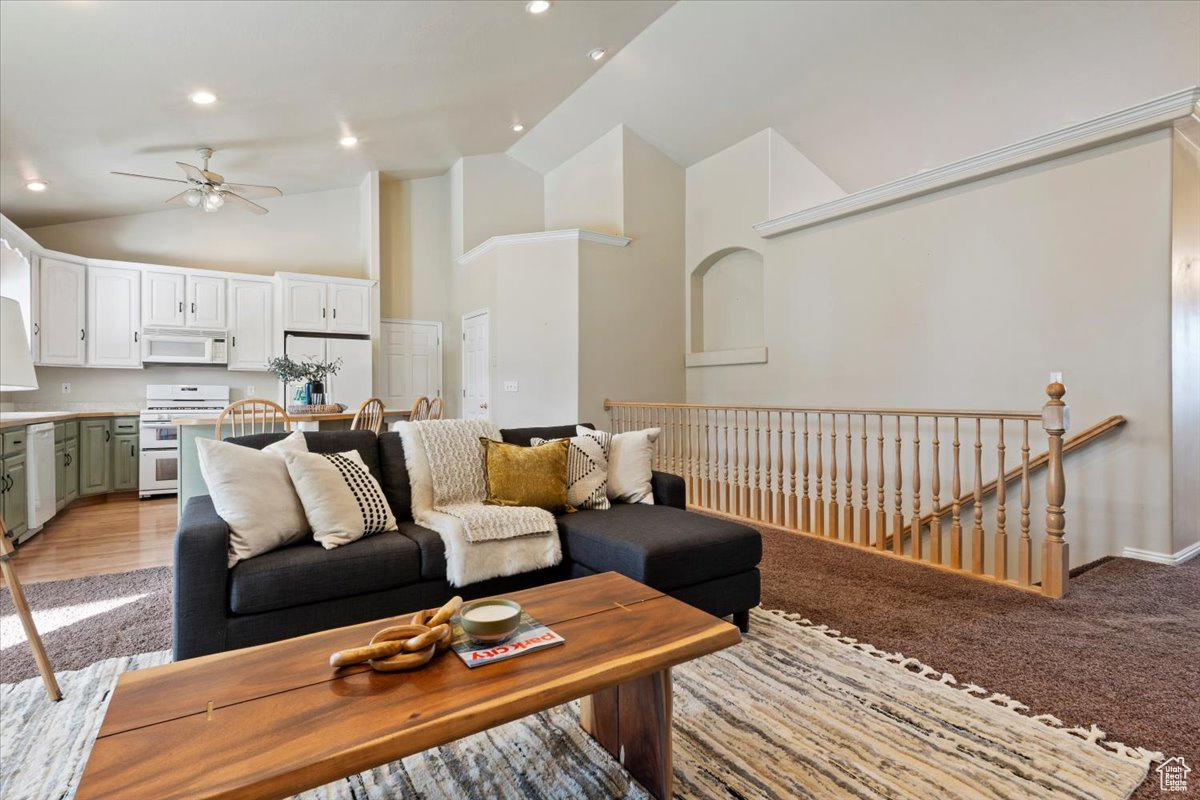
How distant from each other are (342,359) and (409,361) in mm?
902

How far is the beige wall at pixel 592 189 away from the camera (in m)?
6.45

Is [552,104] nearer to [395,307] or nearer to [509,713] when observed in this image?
[395,307]

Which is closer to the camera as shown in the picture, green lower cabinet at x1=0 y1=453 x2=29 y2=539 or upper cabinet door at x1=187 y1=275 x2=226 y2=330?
green lower cabinet at x1=0 y1=453 x2=29 y2=539

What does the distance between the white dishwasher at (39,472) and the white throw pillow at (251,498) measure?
121 inches

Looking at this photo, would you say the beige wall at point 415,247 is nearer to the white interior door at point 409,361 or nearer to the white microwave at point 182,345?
the white interior door at point 409,361

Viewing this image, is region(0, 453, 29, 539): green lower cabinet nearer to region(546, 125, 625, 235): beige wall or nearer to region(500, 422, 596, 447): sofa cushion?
region(500, 422, 596, 447): sofa cushion

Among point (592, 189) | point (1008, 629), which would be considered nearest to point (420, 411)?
point (592, 189)

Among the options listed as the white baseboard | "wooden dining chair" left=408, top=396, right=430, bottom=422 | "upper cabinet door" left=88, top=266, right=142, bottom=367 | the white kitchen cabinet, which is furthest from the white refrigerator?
the white baseboard

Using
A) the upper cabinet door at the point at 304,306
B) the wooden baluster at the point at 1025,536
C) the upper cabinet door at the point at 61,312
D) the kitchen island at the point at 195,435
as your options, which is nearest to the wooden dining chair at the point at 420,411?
the kitchen island at the point at 195,435

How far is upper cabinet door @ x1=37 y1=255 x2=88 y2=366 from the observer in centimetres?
525

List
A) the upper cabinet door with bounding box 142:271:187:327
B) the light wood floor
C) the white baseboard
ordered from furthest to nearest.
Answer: the upper cabinet door with bounding box 142:271:187:327, the white baseboard, the light wood floor

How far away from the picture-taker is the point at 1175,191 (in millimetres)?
3502

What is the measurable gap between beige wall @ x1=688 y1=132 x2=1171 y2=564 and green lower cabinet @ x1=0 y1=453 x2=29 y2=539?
6.08 m

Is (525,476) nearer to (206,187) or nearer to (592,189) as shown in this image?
(206,187)
